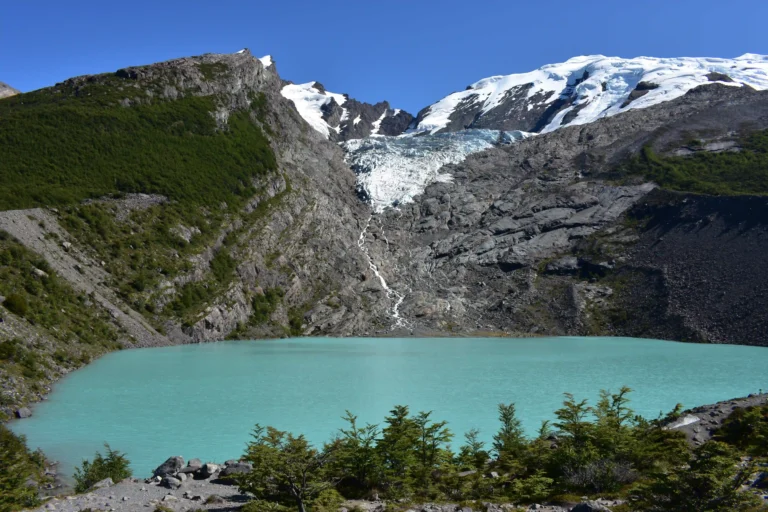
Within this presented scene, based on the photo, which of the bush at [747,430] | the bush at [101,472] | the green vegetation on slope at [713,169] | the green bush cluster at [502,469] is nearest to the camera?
the green bush cluster at [502,469]

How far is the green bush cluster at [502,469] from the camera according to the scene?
11.6 m

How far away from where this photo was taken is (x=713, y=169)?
11756 cm

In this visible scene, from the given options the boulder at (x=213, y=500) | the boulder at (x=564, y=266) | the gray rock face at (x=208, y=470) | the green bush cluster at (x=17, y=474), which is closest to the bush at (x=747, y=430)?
the boulder at (x=213, y=500)

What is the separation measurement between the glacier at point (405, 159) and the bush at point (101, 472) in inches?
4222

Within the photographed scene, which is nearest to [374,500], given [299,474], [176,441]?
[299,474]

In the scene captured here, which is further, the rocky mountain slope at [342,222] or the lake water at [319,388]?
the rocky mountain slope at [342,222]

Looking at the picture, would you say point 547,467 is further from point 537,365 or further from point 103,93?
point 103,93

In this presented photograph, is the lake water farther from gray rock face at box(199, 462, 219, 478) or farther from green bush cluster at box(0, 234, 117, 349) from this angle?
gray rock face at box(199, 462, 219, 478)

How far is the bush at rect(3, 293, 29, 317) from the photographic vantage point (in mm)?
41188

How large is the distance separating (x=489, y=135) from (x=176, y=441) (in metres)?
144

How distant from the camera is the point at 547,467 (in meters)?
16.3

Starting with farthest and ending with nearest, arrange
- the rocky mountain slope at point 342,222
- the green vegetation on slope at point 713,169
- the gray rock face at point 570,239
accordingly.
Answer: the green vegetation on slope at point 713,169 → the gray rock face at point 570,239 → the rocky mountain slope at point 342,222

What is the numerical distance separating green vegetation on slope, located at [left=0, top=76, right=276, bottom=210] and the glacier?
2599 cm

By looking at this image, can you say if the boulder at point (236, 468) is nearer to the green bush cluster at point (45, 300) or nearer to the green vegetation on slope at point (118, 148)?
the green bush cluster at point (45, 300)
